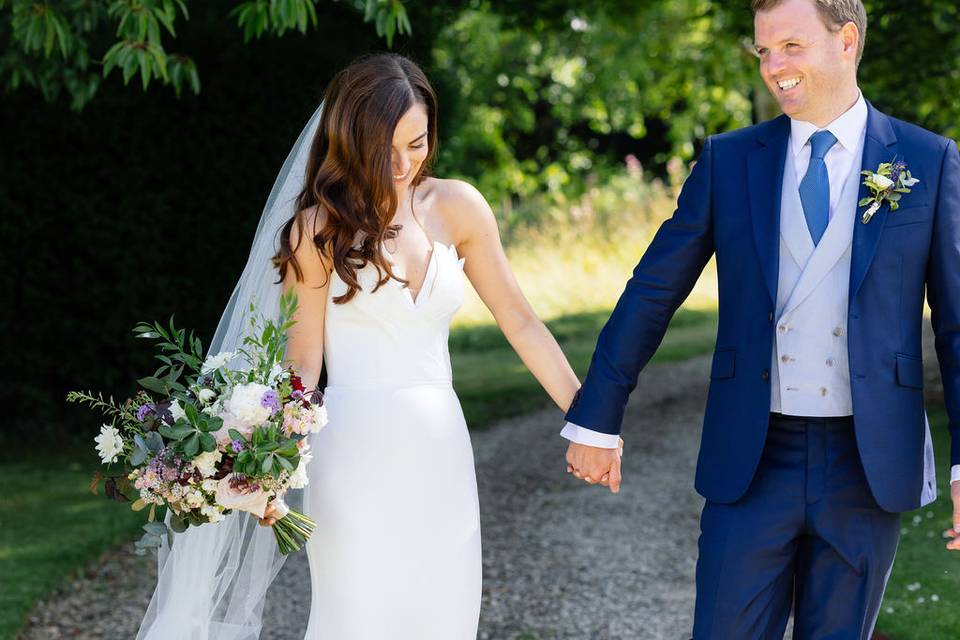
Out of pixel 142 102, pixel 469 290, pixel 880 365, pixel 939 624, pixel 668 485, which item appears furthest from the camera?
pixel 469 290

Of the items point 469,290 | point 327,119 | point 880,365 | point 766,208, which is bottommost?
point 469,290

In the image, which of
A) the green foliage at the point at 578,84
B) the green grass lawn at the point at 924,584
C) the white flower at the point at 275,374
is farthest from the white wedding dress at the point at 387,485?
the green foliage at the point at 578,84

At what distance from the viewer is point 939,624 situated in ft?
15.7

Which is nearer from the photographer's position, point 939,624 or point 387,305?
point 387,305

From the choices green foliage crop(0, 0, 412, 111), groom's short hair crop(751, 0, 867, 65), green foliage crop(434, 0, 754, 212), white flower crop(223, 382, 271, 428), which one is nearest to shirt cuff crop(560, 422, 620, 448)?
white flower crop(223, 382, 271, 428)

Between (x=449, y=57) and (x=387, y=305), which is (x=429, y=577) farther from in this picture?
(x=449, y=57)

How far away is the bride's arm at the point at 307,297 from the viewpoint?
11.5 ft

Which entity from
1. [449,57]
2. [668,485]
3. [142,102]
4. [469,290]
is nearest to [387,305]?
[668,485]

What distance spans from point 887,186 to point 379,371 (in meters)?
1.45

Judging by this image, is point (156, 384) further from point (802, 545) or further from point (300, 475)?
point (802, 545)

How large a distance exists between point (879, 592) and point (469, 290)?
1256 cm

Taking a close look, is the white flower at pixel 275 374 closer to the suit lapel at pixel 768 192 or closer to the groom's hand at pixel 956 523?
the suit lapel at pixel 768 192

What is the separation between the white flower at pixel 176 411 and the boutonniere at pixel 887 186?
5.74 feet

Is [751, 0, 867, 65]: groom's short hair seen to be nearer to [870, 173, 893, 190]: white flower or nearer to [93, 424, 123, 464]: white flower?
[870, 173, 893, 190]: white flower
